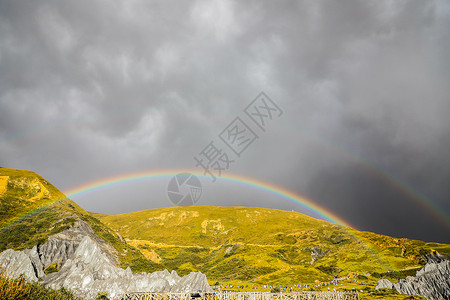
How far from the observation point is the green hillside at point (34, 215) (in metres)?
88.4

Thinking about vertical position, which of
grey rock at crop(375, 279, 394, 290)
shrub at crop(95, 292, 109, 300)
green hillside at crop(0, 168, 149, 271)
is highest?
green hillside at crop(0, 168, 149, 271)

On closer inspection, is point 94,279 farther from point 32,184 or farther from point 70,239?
point 32,184

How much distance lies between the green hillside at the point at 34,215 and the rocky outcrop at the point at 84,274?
745cm

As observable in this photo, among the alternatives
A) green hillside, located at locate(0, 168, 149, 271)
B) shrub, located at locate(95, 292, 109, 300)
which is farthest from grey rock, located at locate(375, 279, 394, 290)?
green hillside, located at locate(0, 168, 149, 271)

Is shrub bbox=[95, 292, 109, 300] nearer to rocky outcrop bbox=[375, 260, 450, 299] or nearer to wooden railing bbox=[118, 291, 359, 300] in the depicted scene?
wooden railing bbox=[118, 291, 359, 300]

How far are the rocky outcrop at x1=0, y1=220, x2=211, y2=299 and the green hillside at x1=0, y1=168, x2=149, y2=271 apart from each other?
7454 mm

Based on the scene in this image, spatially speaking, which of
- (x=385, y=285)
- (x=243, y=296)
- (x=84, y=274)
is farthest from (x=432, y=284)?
(x=84, y=274)

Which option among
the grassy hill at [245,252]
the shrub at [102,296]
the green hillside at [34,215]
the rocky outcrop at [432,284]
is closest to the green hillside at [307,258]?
the grassy hill at [245,252]

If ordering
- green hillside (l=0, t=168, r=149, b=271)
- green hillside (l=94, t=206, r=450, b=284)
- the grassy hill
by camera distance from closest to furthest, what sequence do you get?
green hillside (l=0, t=168, r=149, b=271), the grassy hill, green hillside (l=94, t=206, r=450, b=284)

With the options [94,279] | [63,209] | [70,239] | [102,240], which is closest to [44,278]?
[94,279]

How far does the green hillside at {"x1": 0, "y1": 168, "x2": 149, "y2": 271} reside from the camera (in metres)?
88.4

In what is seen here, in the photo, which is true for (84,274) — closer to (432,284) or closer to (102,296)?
(102,296)

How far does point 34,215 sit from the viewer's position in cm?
10312

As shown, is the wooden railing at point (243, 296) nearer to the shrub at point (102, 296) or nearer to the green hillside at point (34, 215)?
the shrub at point (102, 296)
